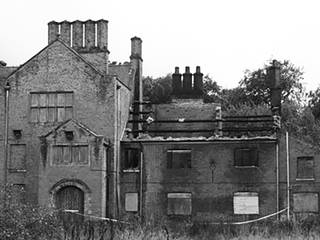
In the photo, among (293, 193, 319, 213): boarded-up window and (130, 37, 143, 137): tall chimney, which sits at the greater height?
(130, 37, 143, 137): tall chimney

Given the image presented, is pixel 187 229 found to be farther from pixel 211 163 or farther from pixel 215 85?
pixel 215 85

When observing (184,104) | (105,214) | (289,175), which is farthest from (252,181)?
(184,104)

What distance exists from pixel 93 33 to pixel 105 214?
1266 centimetres

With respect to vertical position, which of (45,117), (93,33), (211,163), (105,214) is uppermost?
(93,33)

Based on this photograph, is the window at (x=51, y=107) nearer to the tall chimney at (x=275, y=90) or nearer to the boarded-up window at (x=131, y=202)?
the boarded-up window at (x=131, y=202)

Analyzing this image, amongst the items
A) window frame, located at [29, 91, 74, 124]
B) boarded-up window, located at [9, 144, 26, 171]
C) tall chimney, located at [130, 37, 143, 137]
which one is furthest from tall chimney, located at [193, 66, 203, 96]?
boarded-up window, located at [9, 144, 26, 171]

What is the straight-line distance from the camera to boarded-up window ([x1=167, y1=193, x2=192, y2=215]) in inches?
1721

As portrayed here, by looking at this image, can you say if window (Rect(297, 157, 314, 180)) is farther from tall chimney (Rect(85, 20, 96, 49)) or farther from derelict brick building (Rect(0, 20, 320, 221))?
tall chimney (Rect(85, 20, 96, 49))

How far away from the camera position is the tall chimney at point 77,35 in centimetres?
4790

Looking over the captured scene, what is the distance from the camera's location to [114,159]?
43.8 metres

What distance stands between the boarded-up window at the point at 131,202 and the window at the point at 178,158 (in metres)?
2.90

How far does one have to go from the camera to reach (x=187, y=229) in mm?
29125

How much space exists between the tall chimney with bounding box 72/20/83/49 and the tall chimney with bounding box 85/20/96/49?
406 millimetres

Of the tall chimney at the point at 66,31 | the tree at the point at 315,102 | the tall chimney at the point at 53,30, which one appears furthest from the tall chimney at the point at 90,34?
the tree at the point at 315,102
